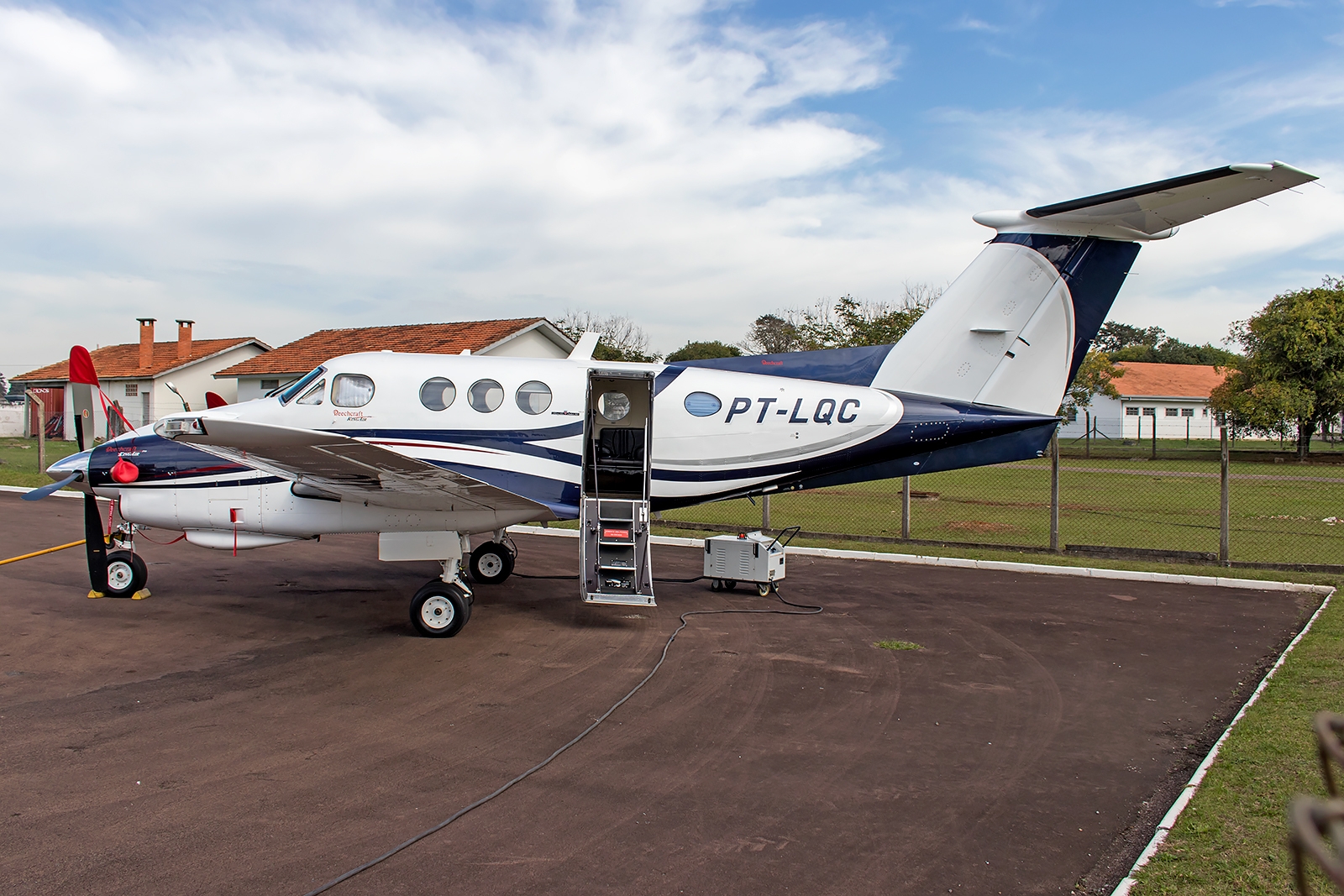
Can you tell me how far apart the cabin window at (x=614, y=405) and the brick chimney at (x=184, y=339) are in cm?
3844

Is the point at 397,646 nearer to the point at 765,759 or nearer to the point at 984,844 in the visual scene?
the point at 765,759

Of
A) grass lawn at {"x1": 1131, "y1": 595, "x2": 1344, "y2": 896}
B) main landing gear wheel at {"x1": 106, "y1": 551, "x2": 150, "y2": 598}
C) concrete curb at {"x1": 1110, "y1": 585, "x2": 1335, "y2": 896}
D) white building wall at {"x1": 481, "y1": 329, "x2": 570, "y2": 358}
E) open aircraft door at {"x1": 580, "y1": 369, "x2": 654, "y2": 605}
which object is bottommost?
concrete curb at {"x1": 1110, "y1": 585, "x2": 1335, "y2": 896}

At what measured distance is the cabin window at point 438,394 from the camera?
9977 millimetres

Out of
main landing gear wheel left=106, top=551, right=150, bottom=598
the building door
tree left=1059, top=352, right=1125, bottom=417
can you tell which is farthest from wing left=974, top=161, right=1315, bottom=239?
the building door

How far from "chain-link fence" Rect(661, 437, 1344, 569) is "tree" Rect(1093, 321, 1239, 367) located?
58916mm

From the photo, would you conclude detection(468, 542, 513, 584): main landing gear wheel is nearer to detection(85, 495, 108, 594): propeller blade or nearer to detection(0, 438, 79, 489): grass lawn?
detection(85, 495, 108, 594): propeller blade

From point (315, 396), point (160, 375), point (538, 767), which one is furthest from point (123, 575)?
point (160, 375)

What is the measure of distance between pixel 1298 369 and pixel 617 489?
37715 millimetres

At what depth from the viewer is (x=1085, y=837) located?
4.81 metres

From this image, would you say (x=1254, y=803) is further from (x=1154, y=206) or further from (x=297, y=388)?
(x=297, y=388)

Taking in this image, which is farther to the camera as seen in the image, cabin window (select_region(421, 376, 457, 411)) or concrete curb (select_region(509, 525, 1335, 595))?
concrete curb (select_region(509, 525, 1335, 595))

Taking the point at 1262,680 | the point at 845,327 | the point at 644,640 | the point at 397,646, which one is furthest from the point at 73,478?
the point at 845,327

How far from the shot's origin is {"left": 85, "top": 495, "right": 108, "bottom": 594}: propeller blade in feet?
33.1

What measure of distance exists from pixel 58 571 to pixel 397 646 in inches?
268
